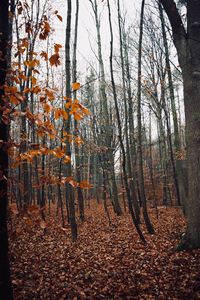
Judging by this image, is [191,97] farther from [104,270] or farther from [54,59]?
[104,270]

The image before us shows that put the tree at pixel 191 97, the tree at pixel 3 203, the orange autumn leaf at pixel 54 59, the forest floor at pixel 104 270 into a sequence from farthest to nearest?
the tree at pixel 191 97, the forest floor at pixel 104 270, the tree at pixel 3 203, the orange autumn leaf at pixel 54 59

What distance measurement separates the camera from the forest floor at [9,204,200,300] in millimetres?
3934

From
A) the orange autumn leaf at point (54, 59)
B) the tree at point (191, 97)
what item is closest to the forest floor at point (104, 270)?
the tree at point (191, 97)

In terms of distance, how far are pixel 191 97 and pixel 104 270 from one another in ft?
16.2

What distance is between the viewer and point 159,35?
480 inches

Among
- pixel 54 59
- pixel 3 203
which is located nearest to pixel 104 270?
pixel 3 203

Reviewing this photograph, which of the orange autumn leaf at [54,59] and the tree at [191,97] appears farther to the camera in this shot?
the tree at [191,97]

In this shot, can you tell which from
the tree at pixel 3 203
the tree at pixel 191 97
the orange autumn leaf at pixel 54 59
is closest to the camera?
the orange autumn leaf at pixel 54 59

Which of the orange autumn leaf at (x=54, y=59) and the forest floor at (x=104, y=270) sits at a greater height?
the orange autumn leaf at (x=54, y=59)

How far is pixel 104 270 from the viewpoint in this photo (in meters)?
5.04

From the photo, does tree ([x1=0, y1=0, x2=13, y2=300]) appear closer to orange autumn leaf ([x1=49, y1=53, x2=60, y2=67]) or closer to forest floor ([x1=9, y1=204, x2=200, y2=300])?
forest floor ([x1=9, y1=204, x2=200, y2=300])

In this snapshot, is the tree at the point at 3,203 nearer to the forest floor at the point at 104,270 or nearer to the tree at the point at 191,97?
the forest floor at the point at 104,270

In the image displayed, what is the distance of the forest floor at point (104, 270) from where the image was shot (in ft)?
12.9

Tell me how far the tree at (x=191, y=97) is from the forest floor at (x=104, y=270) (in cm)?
74
